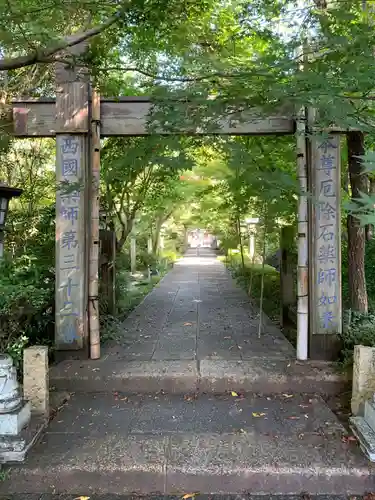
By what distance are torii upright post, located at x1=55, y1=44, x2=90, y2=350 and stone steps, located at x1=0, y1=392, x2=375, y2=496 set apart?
Result: 1.16 meters

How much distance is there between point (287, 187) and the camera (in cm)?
405

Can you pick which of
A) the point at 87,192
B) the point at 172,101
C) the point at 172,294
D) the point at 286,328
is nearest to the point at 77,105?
the point at 87,192

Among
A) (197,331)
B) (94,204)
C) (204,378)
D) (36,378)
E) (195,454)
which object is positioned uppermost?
(94,204)

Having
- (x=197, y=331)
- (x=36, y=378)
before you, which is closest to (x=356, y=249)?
(x=197, y=331)

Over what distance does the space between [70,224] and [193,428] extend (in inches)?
107

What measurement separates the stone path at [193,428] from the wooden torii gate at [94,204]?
590 millimetres

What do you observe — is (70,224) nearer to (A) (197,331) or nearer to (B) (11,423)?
(B) (11,423)

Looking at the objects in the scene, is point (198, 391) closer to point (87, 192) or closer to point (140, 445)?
point (140, 445)

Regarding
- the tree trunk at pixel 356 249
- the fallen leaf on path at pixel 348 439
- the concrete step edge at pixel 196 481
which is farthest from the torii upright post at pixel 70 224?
the tree trunk at pixel 356 249

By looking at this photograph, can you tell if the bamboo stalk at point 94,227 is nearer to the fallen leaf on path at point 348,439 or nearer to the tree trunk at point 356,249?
the fallen leaf on path at point 348,439

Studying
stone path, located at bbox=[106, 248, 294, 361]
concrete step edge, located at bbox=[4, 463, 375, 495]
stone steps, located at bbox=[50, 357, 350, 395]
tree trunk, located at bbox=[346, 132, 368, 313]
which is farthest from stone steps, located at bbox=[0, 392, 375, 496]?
tree trunk, located at bbox=[346, 132, 368, 313]

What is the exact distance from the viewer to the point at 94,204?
4.81 m

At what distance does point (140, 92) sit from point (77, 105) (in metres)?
2.56

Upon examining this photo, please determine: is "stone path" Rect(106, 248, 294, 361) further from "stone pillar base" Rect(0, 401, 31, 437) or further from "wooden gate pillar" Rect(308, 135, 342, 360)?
"stone pillar base" Rect(0, 401, 31, 437)
